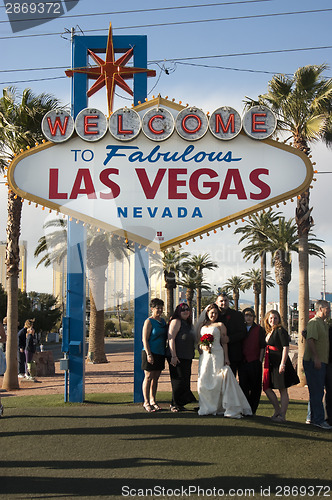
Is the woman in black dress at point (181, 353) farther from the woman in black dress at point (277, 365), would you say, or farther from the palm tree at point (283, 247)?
the palm tree at point (283, 247)

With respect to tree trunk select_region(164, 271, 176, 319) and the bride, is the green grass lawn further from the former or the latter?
tree trunk select_region(164, 271, 176, 319)

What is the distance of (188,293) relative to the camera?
50.3 metres

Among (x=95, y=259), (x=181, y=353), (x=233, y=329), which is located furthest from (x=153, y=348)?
(x=95, y=259)

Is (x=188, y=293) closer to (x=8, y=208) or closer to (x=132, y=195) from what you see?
(x=8, y=208)

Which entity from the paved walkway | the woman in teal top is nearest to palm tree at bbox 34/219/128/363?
the paved walkway

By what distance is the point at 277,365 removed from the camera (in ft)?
28.4

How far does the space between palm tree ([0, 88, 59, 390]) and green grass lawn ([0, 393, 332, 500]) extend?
5.79 meters

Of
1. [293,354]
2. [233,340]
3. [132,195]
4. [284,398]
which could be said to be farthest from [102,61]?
[293,354]

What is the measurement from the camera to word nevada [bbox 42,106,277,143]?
11.1 meters

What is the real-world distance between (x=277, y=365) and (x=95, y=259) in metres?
18.7

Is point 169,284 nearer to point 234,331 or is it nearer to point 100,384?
point 100,384

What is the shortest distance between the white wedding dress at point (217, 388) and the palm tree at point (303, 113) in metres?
8.17

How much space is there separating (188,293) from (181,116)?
39.7 m

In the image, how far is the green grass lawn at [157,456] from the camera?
5.77 meters
